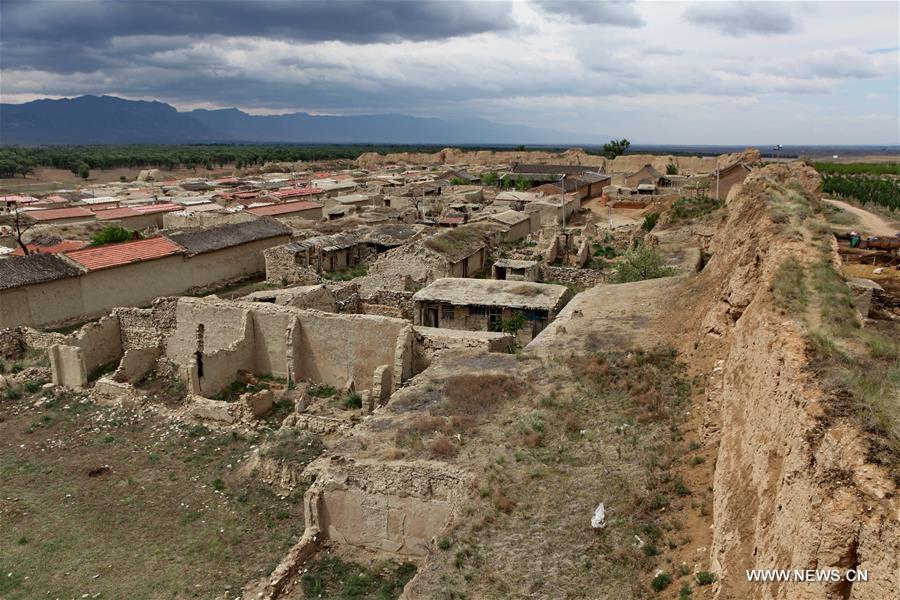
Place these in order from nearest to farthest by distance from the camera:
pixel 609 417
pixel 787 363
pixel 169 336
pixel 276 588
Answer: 1. pixel 787 363
2. pixel 276 588
3. pixel 609 417
4. pixel 169 336

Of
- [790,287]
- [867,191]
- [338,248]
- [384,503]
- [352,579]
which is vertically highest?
[867,191]

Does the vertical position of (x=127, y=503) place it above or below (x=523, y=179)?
below

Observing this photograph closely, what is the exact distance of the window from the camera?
823 inches

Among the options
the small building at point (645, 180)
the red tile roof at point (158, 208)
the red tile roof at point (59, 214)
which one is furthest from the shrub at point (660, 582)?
the small building at point (645, 180)

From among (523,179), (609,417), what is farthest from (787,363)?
(523,179)

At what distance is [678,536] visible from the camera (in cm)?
826

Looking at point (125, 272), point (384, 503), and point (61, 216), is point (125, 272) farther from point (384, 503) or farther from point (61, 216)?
point (61, 216)

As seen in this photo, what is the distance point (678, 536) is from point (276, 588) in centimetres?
574

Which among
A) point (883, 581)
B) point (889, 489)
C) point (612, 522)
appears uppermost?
point (889, 489)

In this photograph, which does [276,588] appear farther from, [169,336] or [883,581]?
[169,336]

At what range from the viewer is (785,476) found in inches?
246

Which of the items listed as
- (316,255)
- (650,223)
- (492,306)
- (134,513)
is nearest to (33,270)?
(316,255)

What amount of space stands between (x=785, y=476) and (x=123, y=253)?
2723cm

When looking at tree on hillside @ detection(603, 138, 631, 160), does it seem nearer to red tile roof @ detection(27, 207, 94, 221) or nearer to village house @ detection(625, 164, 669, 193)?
village house @ detection(625, 164, 669, 193)
